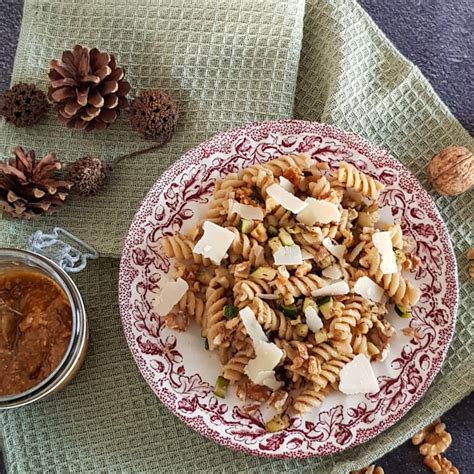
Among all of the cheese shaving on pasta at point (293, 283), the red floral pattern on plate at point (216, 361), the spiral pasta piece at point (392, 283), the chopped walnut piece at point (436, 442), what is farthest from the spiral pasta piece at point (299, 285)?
the chopped walnut piece at point (436, 442)

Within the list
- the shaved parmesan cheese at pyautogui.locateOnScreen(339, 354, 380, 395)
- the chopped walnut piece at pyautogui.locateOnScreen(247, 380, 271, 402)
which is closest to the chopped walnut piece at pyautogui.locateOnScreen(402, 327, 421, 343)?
the shaved parmesan cheese at pyautogui.locateOnScreen(339, 354, 380, 395)

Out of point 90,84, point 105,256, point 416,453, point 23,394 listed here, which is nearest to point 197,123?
point 90,84

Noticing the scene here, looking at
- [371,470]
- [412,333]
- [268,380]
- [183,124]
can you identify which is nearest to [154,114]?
[183,124]

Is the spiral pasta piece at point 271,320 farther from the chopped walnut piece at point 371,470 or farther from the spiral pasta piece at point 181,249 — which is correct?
the chopped walnut piece at point 371,470

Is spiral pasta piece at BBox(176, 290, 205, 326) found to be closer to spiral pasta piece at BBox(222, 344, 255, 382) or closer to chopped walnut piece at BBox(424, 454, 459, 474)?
spiral pasta piece at BBox(222, 344, 255, 382)

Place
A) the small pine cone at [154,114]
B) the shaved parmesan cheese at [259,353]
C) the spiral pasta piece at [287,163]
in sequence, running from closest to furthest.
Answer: the shaved parmesan cheese at [259,353], the spiral pasta piece at [287,163], the small pine cone at [154,114]

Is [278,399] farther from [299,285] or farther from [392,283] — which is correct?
[392,283]
